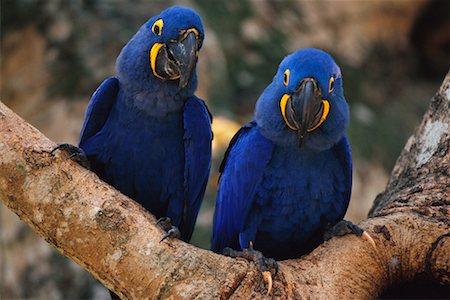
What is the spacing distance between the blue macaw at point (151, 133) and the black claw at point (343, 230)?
89 cm

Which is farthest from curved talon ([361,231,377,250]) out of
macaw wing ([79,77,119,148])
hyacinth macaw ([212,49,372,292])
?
macaw wing ([79,77,119,148])

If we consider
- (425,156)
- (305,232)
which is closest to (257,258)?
(305,232)

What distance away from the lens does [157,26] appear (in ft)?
12.7

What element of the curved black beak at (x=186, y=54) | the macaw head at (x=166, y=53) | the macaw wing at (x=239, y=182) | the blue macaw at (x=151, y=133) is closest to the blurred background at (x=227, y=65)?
the blue macaw at (x=151, y=133)

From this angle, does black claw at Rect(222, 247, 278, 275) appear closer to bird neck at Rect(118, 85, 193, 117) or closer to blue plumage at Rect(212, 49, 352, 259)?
blue plumage at Rect(212, 49, 352, 259)

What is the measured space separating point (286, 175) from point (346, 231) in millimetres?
492

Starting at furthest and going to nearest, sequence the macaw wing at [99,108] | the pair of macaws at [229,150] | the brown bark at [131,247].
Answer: the macaw wing at [99,108]
the pair of macaws at [229,150]
the brown bark at [131,247]

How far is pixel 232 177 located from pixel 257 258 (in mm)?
767

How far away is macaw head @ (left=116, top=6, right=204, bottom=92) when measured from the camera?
3.76m

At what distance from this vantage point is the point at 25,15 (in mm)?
7062

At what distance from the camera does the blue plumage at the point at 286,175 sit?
12.3 feet

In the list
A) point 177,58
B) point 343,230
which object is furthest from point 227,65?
point 343,230

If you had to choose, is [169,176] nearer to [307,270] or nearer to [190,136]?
[190,136]

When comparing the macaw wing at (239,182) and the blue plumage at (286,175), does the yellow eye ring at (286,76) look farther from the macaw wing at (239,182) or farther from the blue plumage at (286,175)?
the macaw wing at (239,182)
